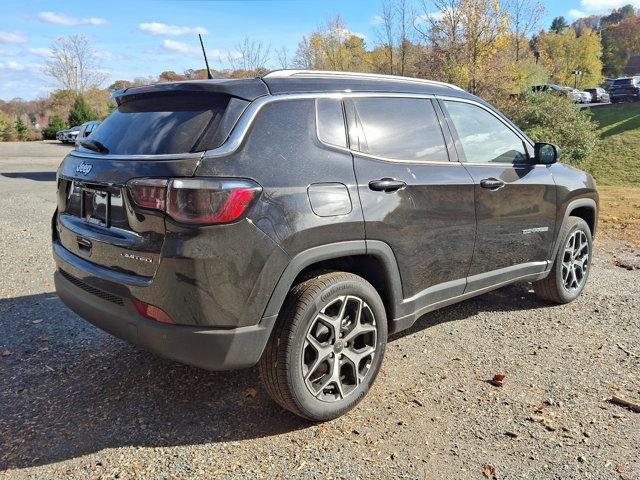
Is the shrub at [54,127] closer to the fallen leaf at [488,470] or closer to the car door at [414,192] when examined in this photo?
the car door at [414,192]

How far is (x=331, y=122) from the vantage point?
124 inches

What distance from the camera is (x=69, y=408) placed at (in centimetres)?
322

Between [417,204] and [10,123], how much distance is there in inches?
1781

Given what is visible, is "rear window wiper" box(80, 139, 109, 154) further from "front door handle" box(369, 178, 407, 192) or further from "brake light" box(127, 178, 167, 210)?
"front door handle" box(369, 178, 407, 192)

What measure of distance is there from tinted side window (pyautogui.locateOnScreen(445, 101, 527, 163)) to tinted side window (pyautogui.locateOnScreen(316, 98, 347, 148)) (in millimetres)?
1143

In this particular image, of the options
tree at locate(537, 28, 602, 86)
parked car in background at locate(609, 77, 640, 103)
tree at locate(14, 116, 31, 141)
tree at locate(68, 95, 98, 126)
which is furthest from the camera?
tree at locate(537, 28, 602, 86)

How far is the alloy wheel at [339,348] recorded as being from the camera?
9.89ft

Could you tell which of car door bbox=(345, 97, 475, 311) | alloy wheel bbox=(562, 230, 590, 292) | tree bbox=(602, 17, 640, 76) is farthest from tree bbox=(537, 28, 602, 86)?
car door bbox=(345, 97, 475, 311)

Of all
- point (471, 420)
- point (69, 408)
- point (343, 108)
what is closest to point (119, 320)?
point (69, 408)

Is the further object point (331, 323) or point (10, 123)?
point (10, 123)

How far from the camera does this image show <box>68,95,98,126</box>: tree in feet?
130

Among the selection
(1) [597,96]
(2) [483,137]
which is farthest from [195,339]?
(1) [597,96]

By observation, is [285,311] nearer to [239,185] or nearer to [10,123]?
[239,185]

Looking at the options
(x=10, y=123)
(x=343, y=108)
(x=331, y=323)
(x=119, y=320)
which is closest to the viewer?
(x=119, y=320)
